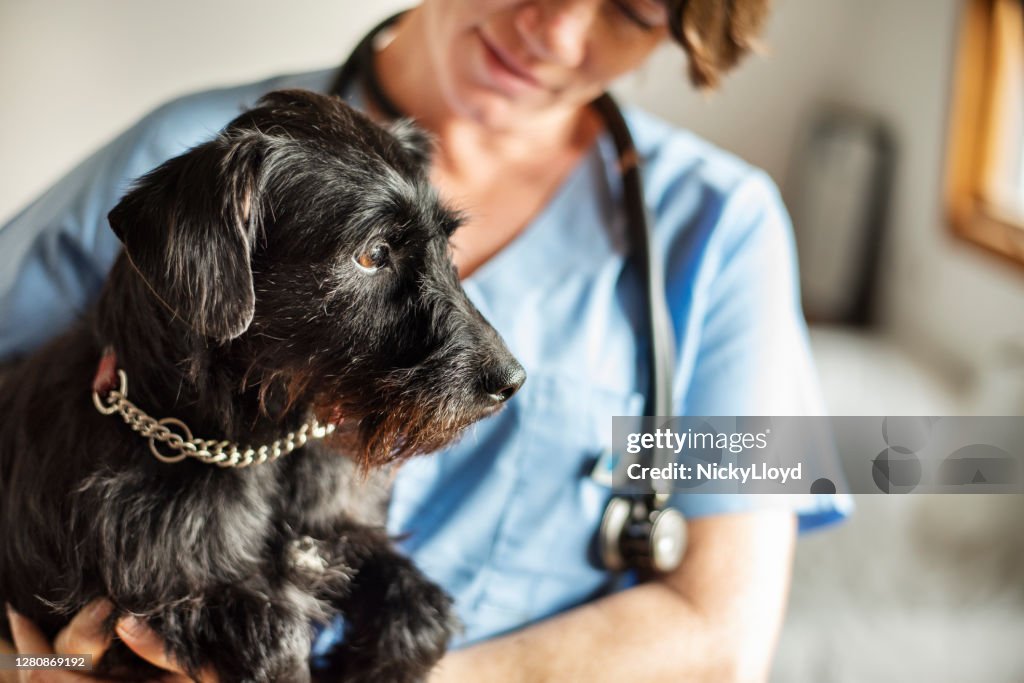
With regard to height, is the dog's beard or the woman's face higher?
the woman's face

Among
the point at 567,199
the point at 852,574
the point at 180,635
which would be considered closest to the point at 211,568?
the point at 180,635

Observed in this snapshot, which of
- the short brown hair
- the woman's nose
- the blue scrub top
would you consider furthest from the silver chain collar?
the short brown hair

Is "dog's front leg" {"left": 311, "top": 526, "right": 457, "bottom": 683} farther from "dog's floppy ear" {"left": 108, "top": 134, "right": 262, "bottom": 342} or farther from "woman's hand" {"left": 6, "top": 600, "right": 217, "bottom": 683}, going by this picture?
"dog's floppy ear" {"left": 108, "top": 134, "right": 262, "bottom": 342}

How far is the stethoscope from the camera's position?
1.09m

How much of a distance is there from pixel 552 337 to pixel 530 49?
1.29 ft

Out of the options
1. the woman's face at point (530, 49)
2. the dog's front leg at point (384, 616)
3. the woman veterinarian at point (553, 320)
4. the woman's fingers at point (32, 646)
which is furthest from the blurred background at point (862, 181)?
the dog's front leg at point (384, 616)

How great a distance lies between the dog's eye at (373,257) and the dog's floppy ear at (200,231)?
0.35ft

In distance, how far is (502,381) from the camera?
0.78 meters

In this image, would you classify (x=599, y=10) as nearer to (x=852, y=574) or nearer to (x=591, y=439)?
(x=591, y=439)

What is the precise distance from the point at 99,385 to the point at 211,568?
22 cm

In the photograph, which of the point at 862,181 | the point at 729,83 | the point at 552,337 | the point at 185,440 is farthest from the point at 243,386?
the point at 862,181

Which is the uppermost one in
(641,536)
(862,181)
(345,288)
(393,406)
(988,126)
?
(345,288)

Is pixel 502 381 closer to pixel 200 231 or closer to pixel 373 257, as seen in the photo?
pixel 373 257

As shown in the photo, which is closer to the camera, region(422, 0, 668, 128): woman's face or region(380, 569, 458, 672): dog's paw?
region(380, 569, 458, 672): dog's paw
